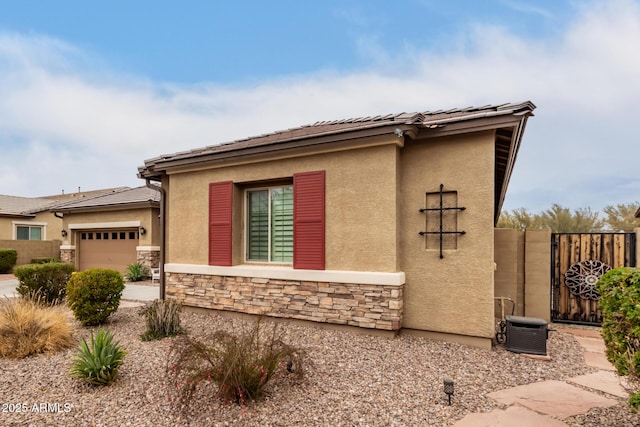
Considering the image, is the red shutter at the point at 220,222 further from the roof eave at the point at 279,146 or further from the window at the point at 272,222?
the roof eave at the point at 279,146

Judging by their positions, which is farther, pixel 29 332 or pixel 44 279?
pixel 44 279

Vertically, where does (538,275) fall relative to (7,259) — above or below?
above

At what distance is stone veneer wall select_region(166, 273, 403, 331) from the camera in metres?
5.44

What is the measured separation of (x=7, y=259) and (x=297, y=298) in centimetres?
1842

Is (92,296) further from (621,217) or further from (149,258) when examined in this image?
(621,217)

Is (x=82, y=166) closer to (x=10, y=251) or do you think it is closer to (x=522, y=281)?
(x=10, y=251)

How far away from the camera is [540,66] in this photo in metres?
10.3

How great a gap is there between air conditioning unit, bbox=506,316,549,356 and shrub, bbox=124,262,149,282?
1328 cm

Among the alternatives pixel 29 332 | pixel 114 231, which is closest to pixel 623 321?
pixel 29 332

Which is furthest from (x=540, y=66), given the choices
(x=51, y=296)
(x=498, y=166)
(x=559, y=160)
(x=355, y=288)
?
(x=559, y=160)

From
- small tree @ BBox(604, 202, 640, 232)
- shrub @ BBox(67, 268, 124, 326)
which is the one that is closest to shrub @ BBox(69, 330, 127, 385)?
shrub @ BBox(67, 268, 124, 326)

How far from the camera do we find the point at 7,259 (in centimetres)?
1664

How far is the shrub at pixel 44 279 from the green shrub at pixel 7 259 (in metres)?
12.1


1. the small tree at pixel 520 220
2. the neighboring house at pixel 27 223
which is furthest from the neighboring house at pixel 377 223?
the neighboring house at pixel 27 223
